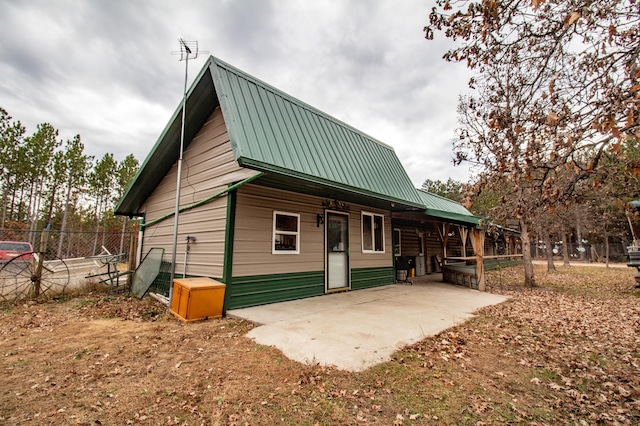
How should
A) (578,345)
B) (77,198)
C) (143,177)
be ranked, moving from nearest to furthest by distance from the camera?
(578,345), (143,177), (77,198)

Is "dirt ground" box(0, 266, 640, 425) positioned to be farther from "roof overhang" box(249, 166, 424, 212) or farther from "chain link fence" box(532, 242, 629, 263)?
"chain link fence" box(532, 242, 629, 263)

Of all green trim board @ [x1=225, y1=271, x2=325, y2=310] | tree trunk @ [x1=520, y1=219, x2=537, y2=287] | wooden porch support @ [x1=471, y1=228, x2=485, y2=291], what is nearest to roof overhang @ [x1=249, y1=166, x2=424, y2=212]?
green trim board @ [x1=225, y1=271, x2=325, y2=310]

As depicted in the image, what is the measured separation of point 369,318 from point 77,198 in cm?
3086

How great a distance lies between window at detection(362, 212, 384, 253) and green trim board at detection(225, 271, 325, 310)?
7.72 feet

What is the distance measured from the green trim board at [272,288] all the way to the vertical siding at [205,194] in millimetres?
595

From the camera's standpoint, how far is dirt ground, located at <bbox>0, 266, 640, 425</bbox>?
2449mm

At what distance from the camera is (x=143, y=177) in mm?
8891

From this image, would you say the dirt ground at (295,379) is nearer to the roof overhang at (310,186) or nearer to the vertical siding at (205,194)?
the vertical siding at (205,194)

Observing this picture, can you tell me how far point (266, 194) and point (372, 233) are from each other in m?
4.48

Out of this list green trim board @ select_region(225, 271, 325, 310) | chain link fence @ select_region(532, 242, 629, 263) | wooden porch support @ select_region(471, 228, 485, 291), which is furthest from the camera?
chain link fence @ select_region(532, 242, 629, 263)

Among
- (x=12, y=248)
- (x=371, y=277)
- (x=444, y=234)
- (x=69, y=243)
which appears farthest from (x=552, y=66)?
(x=12, y=248)

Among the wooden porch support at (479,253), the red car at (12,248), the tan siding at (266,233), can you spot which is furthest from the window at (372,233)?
the red car at (12,248)

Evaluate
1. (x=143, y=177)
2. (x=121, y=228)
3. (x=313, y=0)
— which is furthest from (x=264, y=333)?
(x=121, y=228)

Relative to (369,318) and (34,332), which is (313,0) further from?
(34,332)
